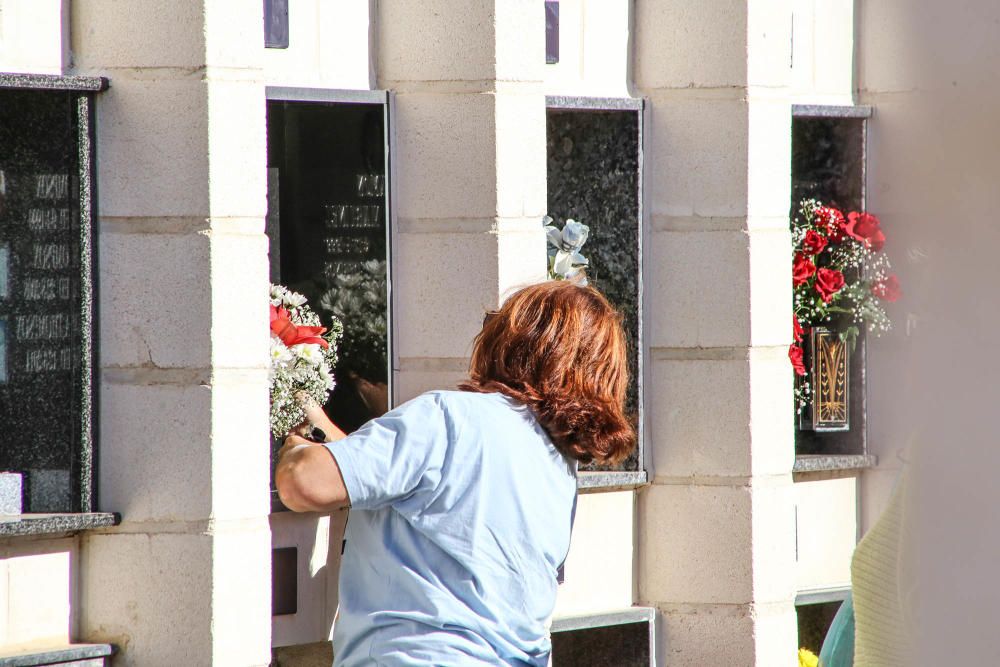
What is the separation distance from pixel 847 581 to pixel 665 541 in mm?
1186

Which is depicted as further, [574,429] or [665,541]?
[665,541]

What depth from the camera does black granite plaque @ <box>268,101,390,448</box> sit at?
421 centimetres

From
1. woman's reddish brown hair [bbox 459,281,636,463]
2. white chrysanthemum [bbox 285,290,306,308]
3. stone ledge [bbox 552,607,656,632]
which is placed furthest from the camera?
stone ledge [bbox 552,607,656,632]

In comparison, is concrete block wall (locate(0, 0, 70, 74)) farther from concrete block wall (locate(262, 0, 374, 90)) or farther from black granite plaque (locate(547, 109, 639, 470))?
black granite plaque (locate(547, 109, 639, 470))

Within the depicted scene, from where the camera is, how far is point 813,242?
5.66 metres

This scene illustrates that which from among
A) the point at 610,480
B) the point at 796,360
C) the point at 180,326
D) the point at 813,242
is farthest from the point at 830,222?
the point at 180,326

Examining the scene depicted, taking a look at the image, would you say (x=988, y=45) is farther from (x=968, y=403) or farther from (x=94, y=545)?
(x=94, y=545)

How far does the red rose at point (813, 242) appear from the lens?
5.66m

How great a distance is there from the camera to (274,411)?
3.98m

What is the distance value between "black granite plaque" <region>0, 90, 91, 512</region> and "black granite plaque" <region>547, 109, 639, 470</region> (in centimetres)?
185

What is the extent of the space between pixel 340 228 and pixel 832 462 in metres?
2.53

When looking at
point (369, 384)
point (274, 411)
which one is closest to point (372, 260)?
point (369, 384)

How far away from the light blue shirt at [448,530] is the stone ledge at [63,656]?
129cm

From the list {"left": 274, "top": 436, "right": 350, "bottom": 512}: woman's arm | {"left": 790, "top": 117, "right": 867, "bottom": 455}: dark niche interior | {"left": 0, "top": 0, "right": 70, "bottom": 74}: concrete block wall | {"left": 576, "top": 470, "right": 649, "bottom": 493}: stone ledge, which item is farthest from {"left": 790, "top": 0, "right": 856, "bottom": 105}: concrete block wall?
{"left": 274, "top": 436, "right": 350, "bottom": 512}: woman's arm
